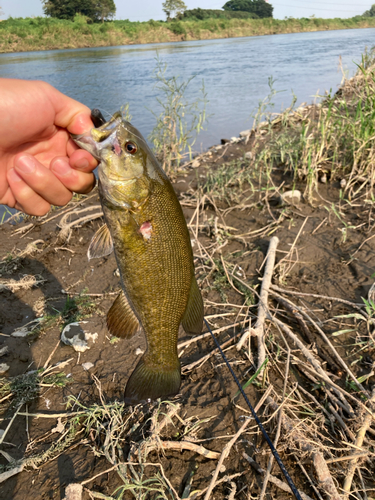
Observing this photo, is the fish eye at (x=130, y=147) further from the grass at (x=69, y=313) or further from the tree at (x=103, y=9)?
the tree at (x=103, y=9)

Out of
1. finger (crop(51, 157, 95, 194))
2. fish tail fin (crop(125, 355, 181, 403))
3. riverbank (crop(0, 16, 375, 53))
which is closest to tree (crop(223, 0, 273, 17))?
riverbank (crop(0, 16, 375, 53))

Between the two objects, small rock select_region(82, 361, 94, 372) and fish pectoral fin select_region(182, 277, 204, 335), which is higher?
fish pectoral fin select_region(182, 277, 204, 335)

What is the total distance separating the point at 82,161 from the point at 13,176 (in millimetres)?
551

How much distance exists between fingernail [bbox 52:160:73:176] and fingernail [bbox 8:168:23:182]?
277 millimetres

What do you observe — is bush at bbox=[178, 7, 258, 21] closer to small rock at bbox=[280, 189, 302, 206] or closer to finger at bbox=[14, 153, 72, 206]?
small rock at bbox=[280, 189, 302, 206]

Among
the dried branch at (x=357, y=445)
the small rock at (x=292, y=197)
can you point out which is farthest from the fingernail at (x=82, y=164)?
the small rock at (x=292, y=197)

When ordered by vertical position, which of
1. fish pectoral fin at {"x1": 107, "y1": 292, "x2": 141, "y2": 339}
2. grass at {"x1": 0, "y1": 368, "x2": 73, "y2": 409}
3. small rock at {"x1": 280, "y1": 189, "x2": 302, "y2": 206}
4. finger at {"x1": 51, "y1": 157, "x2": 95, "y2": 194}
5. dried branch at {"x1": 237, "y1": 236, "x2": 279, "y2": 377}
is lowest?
grass at {"x1": 0, "y1": 368, "x2": 73, "y2": 409}

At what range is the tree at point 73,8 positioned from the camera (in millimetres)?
45859

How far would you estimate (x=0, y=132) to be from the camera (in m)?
2.05

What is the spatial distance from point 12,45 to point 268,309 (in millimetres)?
40097

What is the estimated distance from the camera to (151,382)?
1.87 metres

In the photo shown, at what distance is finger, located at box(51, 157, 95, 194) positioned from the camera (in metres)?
2.24

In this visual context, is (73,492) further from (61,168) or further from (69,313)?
(61,168)

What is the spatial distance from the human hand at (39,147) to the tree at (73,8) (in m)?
56.1
